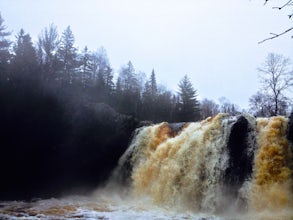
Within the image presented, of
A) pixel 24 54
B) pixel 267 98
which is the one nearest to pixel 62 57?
pixel 24 54

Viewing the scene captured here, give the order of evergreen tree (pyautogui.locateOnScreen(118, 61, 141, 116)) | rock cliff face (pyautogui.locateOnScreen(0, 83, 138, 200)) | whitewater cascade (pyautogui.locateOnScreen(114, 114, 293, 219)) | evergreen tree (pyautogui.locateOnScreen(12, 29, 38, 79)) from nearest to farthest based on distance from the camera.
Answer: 1. whitewater cascade (pyautogui.locateOnScreen(114, 114, 293, 219))
2. rock cliff face (pyautogui.locateOnScreen(0, 83, 138, 200))
3. evergreen tree (pyautogui.locateOnScreen(12, 29, 38, 79))
4. evergreen tree (pyautogui.locateOnScreen(118, 61, 141, 116))

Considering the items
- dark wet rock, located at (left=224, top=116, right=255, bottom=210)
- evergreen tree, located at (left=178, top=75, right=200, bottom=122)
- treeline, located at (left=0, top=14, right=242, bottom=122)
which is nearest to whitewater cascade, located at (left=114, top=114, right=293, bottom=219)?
dark wet rock, located at (left=224, top=116, right=255, bottom=210)

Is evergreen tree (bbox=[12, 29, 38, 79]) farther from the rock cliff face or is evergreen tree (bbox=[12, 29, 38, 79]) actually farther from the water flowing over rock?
the water flowing over rock

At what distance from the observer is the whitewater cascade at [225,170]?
10.2 meters

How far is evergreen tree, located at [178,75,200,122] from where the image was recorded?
3381 centimetres

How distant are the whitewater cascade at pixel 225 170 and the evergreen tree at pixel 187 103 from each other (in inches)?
735

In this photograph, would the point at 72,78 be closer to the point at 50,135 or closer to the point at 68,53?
the point at 68,53

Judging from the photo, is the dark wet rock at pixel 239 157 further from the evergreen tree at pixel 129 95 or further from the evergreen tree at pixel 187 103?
the evergreen tree at pixel 187 103

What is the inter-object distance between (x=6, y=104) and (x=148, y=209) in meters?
9.96

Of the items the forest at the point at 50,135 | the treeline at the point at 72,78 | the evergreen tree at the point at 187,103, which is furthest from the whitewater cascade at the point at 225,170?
the evergreen tree at the point at 187,103

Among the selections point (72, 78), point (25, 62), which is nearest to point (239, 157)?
point (25, 62)

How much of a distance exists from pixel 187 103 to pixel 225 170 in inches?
915

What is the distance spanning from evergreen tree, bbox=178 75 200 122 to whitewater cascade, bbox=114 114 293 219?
1866 centimetres

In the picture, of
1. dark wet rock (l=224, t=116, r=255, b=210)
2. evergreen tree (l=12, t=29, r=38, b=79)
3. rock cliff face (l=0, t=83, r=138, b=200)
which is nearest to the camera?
dark wet rock (l=224, t=116, r=255, b=210)
